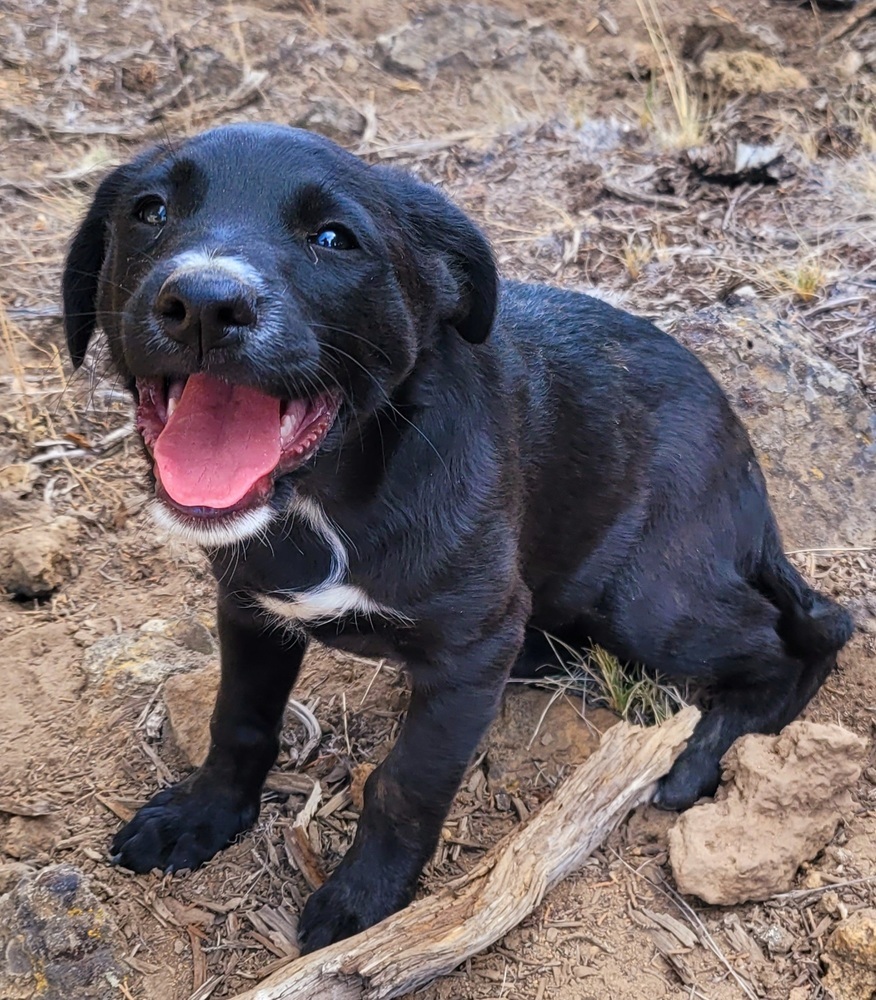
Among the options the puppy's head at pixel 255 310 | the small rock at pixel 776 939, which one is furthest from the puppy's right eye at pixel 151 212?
the small rock at pixel 776 939

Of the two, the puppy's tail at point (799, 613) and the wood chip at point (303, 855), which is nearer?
the wood chip at point (303, 855)

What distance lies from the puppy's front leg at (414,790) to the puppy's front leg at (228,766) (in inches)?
13.3

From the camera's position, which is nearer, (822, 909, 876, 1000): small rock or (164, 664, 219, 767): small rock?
(822, 909, 876, 1000): small rock

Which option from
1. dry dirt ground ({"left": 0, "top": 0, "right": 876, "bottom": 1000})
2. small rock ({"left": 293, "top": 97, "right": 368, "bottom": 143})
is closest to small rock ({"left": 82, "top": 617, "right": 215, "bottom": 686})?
dry dirt ground ({"left": 0, "top": 0, "right": 876, "bottom": 1000})

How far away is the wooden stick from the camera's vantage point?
7.30 feet

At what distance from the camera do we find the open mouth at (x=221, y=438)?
2.01 meters

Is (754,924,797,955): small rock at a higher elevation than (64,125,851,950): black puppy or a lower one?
lower

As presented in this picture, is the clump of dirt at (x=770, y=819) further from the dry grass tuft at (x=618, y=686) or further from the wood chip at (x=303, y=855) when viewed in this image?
the wood chip at (x=303, y=855)

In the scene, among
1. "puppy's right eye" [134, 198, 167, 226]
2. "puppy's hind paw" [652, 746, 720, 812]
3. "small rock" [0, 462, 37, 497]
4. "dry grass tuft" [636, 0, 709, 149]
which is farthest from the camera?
"dry grass tuft" [636, 0, 709, 149]

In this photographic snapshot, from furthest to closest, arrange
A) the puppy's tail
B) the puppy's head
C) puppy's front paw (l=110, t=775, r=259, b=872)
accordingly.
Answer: the puppy's tail
puppy's front paw (l=110, t=775, r=259, b=872)
the puppy's head

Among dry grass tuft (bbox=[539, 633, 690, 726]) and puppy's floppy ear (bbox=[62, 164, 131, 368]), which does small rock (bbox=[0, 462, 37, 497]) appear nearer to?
puppy's floppy ear (bbox=[62, 164, 131, 368])

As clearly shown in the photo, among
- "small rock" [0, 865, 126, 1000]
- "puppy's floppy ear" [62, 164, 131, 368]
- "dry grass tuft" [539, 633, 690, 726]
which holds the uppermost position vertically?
"puppy's floppy ear" [62, 164, 131, 368]

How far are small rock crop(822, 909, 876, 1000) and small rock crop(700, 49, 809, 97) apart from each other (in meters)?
4.98

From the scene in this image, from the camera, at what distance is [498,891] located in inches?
95.4
